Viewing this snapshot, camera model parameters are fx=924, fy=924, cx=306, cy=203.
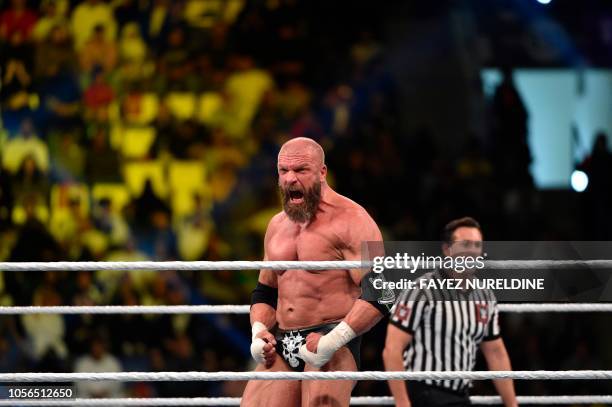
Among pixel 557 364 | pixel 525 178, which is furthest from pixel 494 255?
pixel 525 178

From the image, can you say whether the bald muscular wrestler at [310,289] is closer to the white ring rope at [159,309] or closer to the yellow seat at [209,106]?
the white ring rope at [159,309]

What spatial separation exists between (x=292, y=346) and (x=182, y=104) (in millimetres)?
4926

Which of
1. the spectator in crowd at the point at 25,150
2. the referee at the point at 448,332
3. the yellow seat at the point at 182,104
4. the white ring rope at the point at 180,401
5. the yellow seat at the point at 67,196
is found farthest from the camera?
the yellow seat at the point at 182,104

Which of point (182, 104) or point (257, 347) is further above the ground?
point (182, 104)

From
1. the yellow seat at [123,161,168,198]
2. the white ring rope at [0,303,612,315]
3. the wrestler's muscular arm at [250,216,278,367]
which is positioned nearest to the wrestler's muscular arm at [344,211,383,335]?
the wrestler's muscular arm at [250,216,278,367]

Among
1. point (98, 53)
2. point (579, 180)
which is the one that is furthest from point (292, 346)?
point (98, 53)

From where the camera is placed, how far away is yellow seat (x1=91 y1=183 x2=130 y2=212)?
7047 millimetres

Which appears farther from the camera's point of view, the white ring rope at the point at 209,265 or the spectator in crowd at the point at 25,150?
the spectator in crowd at the point at 25,150

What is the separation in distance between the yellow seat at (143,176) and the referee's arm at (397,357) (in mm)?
4236

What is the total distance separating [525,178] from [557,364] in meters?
1.43

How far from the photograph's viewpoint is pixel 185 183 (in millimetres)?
7148

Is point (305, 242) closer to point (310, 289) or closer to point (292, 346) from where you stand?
point (310, 289)

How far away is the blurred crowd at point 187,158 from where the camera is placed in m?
6.59

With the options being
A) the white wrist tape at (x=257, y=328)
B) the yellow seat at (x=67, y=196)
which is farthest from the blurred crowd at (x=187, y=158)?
the white wrist tape at (x=257, y=328)
